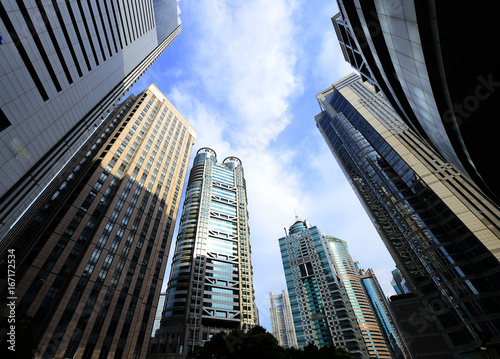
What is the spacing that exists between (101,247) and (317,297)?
107 meters

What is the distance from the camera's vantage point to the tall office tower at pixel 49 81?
1870 centimetres

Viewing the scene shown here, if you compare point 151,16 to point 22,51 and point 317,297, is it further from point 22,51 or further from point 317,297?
point 317,297

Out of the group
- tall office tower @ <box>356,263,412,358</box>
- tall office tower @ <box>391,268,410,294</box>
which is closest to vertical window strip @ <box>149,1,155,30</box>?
tall office tower @ <box>391,268,410,294</box>

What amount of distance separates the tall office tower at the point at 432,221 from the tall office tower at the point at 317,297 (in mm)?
64436

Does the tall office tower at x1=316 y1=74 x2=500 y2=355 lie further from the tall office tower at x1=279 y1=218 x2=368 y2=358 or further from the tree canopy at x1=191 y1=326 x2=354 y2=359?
the tall office tower at x1=279 y1=218 x2=368 y2=358

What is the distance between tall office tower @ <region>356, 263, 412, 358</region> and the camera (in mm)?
146475

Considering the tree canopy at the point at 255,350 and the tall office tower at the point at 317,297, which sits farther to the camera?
the tall office tower at the point at 317,297

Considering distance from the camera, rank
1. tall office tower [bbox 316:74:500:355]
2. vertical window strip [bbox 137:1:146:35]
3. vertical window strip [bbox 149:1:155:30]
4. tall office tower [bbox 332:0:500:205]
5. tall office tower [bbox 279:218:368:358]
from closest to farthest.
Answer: tall office tower [bbox 332:0:500:205] → tall office tower [bbox 316:74:500:355] → vertical window strip [bbox 137:1:146:35] → vertical window strip [bbox 149:1:155:30] → tall office tower [bbox 279:218:368:358]

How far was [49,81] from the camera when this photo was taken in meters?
23.3

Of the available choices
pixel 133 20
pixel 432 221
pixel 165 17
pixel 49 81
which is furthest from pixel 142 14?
pixel 432 221

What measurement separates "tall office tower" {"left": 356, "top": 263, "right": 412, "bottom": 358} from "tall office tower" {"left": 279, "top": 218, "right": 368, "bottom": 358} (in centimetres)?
7003

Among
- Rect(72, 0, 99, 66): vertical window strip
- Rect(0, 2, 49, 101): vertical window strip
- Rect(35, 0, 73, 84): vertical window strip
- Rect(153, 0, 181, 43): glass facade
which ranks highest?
Rect(153, 0, 181, 43): glass facade

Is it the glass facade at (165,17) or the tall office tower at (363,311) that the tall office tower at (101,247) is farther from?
the tall office tower at (363,311)

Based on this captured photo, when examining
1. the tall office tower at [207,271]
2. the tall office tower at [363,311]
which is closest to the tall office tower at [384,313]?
the tall office tower at [363,311]
